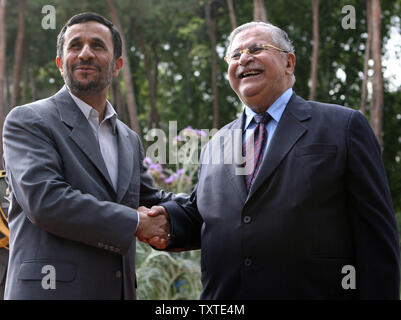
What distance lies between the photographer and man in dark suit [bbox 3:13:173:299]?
8.59 ft

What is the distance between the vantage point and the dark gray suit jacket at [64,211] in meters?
2.61

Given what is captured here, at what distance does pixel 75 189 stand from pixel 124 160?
1.35 ft

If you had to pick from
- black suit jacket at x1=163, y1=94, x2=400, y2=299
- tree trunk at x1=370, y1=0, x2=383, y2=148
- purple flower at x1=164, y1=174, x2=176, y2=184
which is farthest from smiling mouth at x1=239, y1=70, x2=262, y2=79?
tree trunk at x1=370, y1=0, x2=383, y2=148

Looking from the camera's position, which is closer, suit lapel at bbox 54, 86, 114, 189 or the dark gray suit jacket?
the dark gray suit jacket

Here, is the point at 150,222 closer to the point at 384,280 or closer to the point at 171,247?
the point at 171,247

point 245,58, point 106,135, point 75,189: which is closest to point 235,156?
point 245,58

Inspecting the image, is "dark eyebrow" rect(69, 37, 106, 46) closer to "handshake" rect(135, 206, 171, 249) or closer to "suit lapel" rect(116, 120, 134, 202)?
"suit lapel" rect(116, 120, 134, 202)

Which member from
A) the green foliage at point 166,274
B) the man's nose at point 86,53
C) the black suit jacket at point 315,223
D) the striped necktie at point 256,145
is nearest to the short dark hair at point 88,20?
the man's nose at point 86,53

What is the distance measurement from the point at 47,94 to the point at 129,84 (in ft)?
36.0

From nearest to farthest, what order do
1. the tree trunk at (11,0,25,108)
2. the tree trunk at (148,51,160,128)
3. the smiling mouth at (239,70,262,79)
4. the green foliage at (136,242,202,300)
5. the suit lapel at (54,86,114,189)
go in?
the suit lapel at (54,86,114,189)
the smiling mouth at (239,70,262,79)
the green foliage at (136,242,202,300)
the tree trunk at (11,0,25,108)
the tree trunk at (148,51,160,128)

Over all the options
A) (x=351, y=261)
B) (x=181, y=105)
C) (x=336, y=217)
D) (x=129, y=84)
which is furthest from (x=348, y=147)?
(x=181, y=105)

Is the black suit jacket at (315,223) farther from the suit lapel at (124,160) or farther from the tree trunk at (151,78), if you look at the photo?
the tree trunk at (151,78)

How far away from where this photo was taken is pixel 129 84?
1326 cm

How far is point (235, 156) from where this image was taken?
2996mm
